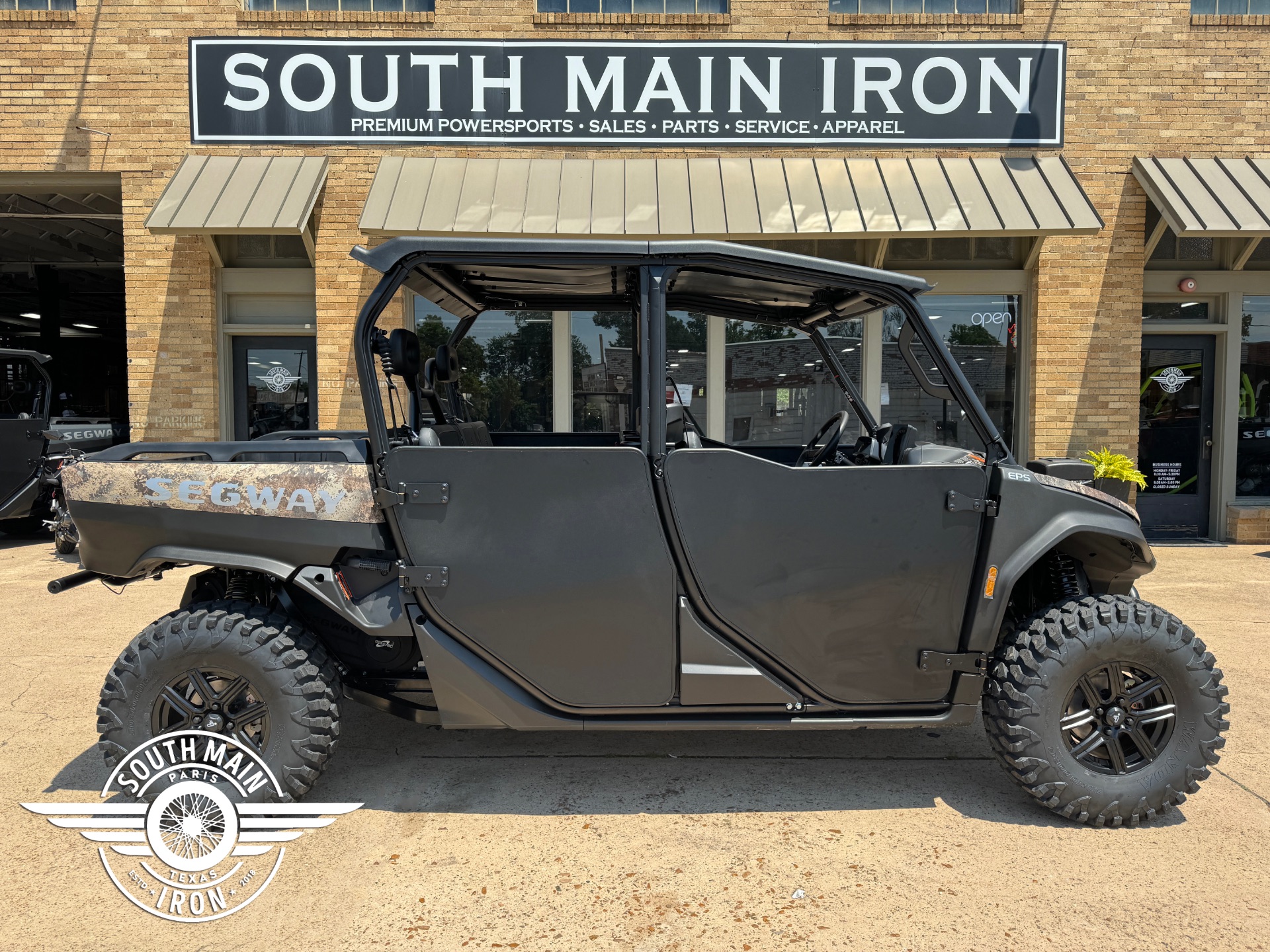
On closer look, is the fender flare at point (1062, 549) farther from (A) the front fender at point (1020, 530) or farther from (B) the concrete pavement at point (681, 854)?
(B) the concrete pavement at point (681, 854)

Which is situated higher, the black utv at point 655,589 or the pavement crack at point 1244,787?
the black utv at point 655,589

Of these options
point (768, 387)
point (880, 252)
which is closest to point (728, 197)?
point (880, 252)

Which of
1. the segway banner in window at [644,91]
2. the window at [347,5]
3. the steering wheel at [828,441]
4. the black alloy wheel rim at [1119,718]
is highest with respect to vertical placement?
the window at [347,5]

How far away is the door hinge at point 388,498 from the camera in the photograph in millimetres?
2996

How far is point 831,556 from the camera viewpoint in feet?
10.0

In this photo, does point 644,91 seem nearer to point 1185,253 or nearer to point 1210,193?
point 1210,193

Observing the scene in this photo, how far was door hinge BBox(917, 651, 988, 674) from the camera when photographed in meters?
3.11

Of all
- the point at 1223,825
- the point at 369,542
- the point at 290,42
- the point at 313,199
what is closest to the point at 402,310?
the point at 313,199

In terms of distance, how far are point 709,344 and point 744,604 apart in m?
6.94

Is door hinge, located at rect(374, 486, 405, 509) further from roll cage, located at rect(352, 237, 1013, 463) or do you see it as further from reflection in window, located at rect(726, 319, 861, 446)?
reflection in window, located at rect(726, 319, 861, 446)

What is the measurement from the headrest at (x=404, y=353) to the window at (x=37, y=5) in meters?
9.24

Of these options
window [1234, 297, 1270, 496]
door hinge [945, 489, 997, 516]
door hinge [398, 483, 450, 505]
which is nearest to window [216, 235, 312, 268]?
door hinge [398, 483, 450, 505]

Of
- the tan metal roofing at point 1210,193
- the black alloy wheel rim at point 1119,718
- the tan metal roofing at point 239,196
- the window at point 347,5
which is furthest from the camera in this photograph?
the window at point 347,5

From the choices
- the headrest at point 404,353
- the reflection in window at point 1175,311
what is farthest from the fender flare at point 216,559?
the reflection in window at point 1175,311
